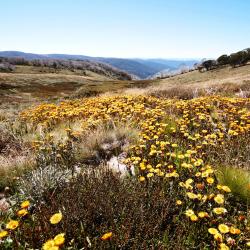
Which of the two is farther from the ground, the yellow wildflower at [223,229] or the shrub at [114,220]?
the yellow wildflower at [223,229]

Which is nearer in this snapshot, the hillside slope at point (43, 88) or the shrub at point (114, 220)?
the shrub at point (114, 220)

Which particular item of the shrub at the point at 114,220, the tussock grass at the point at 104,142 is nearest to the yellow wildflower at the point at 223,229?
the shrub at the point at 114,220

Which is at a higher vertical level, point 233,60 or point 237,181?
point 233,60

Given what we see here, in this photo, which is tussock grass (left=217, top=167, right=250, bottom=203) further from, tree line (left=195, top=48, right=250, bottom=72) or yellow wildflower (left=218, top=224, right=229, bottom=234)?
tree line (left=195, top=48, right=250, bottom=72)

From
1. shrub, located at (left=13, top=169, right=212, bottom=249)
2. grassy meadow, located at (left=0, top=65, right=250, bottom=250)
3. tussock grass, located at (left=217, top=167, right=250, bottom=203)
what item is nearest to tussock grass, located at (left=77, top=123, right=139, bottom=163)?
grassy meadow, located at (left=0, top=65, right=250, bottom=250)

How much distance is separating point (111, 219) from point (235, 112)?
193 inches

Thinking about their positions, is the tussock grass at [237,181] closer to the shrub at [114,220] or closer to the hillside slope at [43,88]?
the shrub at [114,220]

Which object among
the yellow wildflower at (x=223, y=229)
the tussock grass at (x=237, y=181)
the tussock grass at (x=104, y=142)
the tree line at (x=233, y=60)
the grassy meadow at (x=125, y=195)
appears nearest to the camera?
the yellow wildflower at (x=223, y=229)

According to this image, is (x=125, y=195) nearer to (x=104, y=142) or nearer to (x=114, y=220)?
(x=114, y=220)

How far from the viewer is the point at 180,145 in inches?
213

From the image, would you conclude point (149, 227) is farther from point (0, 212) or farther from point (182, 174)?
point (0, 212)

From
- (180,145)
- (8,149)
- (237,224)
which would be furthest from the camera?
(8,149)

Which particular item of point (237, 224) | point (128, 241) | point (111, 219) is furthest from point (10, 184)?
point (237, 224)

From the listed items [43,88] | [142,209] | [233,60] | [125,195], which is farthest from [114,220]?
[233,60]
